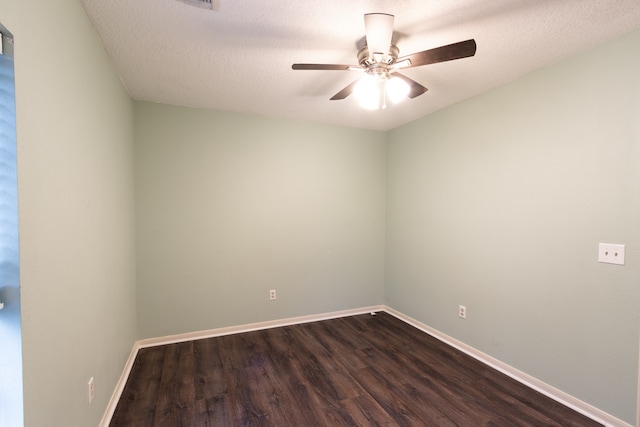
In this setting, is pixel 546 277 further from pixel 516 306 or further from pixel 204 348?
pixel 204 348

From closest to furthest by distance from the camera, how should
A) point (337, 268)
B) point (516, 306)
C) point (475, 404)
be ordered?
point (475, 404)
point (516, 306)
point (337, 268)

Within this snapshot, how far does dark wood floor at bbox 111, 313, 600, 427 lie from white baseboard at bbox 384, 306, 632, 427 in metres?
0.06

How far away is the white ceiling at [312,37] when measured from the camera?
1.43m

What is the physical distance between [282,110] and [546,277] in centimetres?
274

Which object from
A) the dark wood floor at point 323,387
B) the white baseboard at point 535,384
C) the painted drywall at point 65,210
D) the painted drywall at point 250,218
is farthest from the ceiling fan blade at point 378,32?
the white baseboard at point 535,384

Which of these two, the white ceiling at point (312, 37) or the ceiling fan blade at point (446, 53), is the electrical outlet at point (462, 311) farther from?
the ceiling fan blade at point (446, 53)

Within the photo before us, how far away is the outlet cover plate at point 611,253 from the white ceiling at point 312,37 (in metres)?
1.29

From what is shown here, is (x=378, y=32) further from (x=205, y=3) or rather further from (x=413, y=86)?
(x=205, y=3)

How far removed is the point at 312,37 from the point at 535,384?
2.94m

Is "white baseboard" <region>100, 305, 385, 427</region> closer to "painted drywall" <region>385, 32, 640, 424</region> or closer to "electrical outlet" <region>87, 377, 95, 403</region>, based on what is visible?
"electrical outlet" <region>87, 377, 95, 403</region>

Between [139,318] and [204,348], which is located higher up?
[139,318]

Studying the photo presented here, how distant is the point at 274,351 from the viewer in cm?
259

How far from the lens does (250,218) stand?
303 centimetres

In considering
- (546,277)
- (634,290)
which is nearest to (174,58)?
(546,277)
